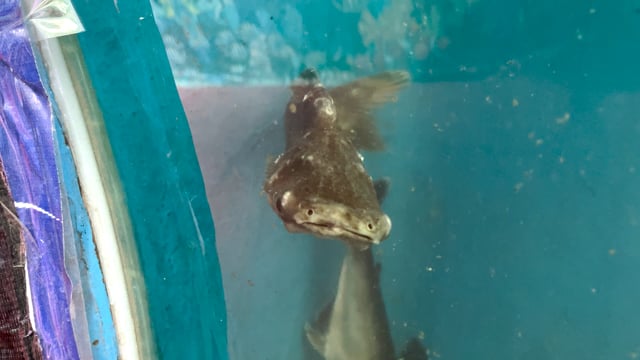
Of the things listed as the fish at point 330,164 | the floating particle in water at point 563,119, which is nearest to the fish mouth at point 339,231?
the fish at point 330,164

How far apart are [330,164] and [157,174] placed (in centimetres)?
28

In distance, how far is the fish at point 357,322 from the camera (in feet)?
4.32

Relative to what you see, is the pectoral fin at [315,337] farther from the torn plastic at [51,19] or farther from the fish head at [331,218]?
the torn plastic at [51,19]

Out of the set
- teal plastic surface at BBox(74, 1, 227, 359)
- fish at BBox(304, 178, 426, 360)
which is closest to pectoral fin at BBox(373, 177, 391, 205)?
fish at BBox(304, 178, 426, 360)

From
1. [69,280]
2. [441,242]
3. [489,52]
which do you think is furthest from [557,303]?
[69,280]

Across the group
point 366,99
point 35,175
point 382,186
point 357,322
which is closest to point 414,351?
point 357,322

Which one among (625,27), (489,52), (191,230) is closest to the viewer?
(191,230)

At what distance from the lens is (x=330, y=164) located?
0.84 metres

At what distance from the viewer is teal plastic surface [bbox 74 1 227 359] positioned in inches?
25.6

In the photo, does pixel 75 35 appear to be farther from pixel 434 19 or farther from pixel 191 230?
pixel 434 19

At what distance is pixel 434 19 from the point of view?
1259mm

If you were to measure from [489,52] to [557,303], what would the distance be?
0.58 meters

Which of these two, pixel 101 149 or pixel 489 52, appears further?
pixel 489 52

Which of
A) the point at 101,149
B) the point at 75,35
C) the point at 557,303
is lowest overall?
the point at 557,303
